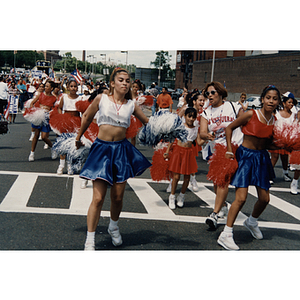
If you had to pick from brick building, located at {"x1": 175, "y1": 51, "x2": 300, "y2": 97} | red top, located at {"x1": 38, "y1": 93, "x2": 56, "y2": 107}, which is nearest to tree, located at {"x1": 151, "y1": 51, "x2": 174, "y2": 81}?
brick building, located at {"x1": 175, "y1": 51, "x2": 300, "y2": 97}

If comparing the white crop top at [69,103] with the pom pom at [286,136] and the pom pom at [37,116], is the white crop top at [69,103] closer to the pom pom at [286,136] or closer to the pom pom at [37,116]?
the pom pom at [37,116]

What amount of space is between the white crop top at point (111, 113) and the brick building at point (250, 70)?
3530 cm

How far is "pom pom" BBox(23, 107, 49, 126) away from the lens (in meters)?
9.46

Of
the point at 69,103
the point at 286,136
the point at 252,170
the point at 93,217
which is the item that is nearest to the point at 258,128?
the point at 286,136

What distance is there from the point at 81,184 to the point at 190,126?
2666 millimetres

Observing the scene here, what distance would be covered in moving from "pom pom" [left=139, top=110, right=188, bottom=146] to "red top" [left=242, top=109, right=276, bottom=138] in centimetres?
87

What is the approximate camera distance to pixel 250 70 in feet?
150

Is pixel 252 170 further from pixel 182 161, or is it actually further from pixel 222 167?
pixel 182 161

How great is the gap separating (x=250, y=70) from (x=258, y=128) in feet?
143

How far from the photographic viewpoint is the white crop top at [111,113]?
162 inches

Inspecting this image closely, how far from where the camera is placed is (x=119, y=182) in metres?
4.13

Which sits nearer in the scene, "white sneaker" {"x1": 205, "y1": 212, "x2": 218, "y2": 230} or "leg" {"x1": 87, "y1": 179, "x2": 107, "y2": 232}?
"leg" {"x1": 87, "y1": 179, "x2": 107, "y2": 232}

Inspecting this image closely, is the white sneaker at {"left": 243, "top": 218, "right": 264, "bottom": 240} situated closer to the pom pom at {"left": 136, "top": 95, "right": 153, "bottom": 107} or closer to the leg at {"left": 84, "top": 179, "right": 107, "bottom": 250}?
the leg at {"left": 84, "top": 179, "right": 107, "bottom": 250}

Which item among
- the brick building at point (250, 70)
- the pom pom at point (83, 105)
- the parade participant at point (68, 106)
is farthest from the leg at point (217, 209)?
the brick building at point (250, 70)
